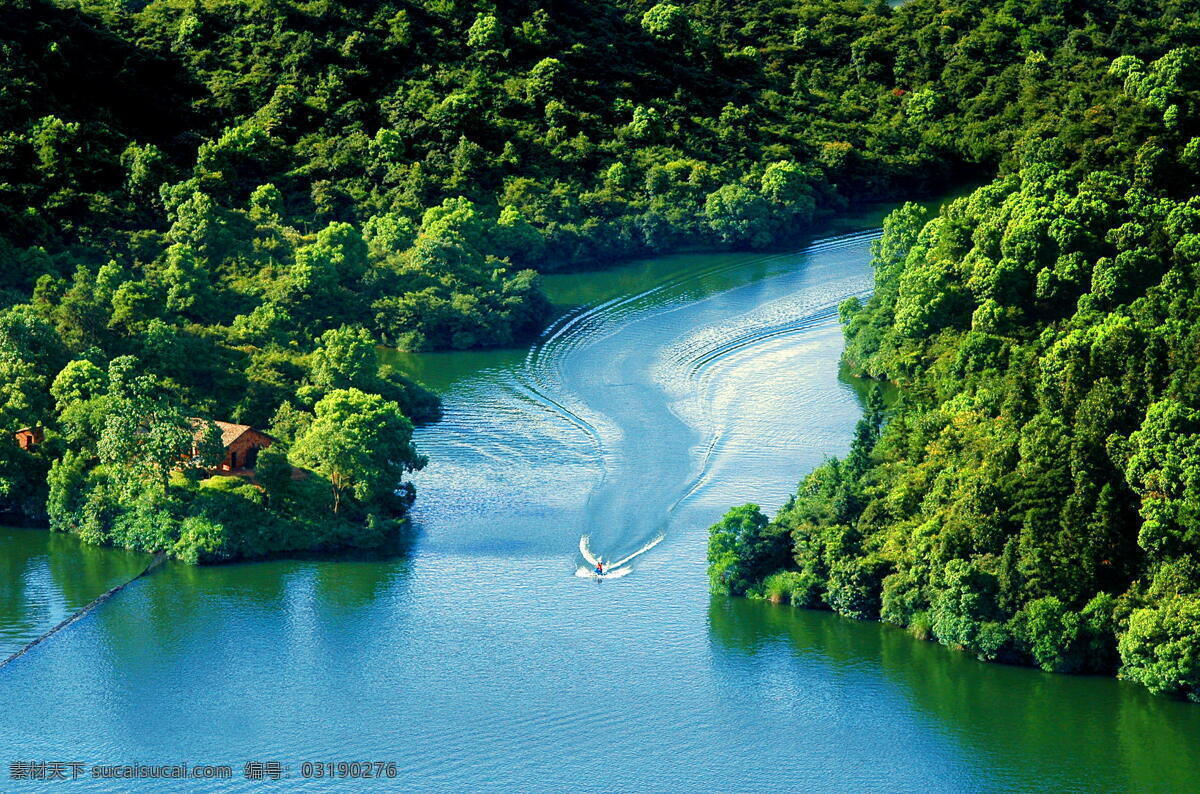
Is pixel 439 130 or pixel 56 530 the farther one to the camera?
pixel 439 130

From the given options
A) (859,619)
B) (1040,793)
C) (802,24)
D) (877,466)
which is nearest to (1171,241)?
(877,466)

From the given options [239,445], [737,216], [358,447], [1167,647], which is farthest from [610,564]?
[737,216]

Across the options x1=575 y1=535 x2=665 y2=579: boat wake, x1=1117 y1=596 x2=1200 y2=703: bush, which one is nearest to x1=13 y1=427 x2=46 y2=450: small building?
x1=575 y1=535 x2=665 y2=579: boat wake

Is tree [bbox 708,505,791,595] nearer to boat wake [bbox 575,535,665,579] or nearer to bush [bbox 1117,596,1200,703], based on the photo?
boat wake [bbox 575,535,665,579]

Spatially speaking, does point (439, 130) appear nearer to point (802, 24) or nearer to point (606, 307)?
point (606, 307)

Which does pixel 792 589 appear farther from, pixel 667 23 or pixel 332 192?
pixel 667 23

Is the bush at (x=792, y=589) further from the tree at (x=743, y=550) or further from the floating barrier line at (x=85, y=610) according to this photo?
the floating barrier line at (x=85, y=610)
